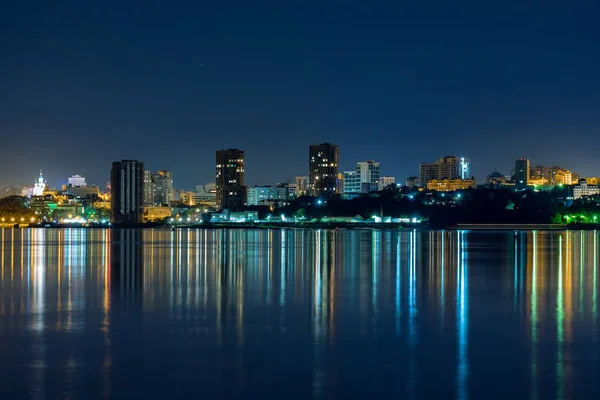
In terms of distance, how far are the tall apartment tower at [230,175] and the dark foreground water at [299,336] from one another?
495 feet

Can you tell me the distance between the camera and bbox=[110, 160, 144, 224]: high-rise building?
6491 inches

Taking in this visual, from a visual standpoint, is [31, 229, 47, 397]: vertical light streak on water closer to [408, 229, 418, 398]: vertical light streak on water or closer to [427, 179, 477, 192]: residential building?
[408, 229, 418, 398]: vertical light streak on water

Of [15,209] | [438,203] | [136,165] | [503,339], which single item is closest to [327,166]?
[136,165]

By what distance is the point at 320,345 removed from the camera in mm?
12055

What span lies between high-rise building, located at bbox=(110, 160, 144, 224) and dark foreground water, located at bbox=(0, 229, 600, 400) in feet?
471

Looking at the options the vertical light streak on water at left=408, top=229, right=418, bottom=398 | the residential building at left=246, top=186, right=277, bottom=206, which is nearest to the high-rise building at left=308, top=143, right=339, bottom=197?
the residential building at left=246, top=186, right=277, bottom=206

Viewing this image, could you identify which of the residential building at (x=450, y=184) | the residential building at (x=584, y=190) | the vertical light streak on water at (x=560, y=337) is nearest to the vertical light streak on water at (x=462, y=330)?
the vertical light streak on water at (x=560, y=337)

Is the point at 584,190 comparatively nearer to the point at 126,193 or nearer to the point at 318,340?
the point at 126,193

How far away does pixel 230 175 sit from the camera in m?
178

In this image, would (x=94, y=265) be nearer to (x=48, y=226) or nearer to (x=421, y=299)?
(x=421, y=299)

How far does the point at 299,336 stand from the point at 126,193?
158970 mm

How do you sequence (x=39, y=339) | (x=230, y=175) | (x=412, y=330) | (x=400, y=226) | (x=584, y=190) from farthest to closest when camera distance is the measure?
(x=230, y=175), (x=584, y=190), (x=400, y=226), (x=412, y=330), (x=39, y=339)

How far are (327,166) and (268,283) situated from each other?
157 meters

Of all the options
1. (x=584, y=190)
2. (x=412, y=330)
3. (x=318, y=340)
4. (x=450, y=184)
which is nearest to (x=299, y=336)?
(x=318, y=340)
